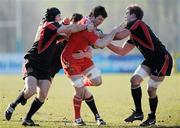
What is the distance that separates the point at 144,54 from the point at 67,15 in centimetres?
3629

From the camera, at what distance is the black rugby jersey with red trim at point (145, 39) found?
12633 mm

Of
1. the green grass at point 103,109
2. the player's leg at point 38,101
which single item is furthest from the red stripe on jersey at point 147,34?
the player's leg at point 38,101

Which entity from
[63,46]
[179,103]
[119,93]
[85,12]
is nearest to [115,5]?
[85,12]

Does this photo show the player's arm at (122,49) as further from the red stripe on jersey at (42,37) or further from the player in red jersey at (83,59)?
the red stripe on jersey at (42,37)

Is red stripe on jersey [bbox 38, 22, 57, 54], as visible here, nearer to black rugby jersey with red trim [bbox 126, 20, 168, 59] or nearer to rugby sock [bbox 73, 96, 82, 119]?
rugby sock [bbox 73, 96, 82, 119]

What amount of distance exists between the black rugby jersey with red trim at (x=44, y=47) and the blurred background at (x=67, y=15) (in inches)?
1125

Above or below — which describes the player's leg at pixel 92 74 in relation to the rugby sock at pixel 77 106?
above

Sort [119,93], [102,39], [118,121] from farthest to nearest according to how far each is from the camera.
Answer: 1. [119,93]
2. [118,121]
3. [102,39]

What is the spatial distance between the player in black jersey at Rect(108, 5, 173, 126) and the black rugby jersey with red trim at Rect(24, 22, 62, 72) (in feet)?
4.18

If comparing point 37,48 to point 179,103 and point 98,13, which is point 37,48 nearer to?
point 98,13

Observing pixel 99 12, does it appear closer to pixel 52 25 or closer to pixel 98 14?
pixel 98 14

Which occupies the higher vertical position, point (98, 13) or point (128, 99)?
point (98, 13)

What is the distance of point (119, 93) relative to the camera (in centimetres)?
2312

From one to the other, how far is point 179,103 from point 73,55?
6428 mm
